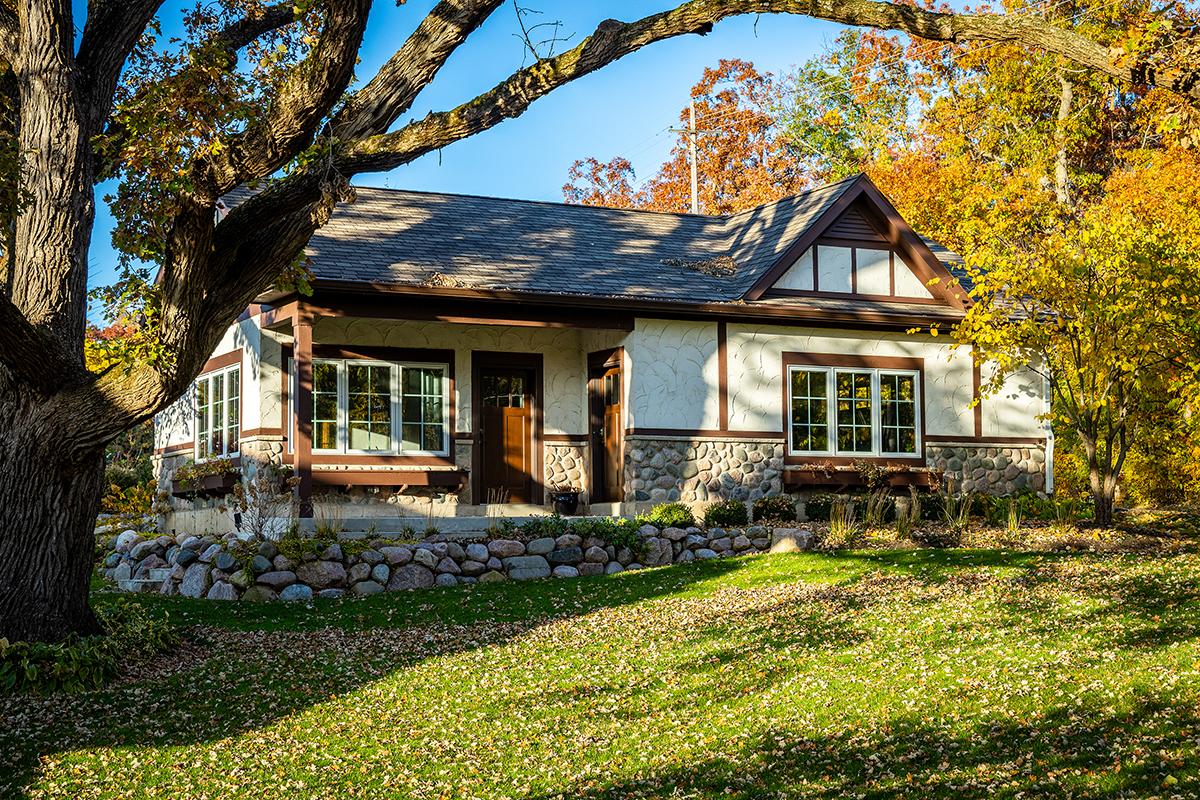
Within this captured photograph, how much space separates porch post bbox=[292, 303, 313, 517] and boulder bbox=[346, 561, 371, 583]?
6.79ft

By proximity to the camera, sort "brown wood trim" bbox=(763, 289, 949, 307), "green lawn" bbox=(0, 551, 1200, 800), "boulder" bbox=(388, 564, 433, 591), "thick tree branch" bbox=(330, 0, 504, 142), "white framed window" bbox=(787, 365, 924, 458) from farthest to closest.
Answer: "brown wood trim" bbox=(763, 289, 949, 307) < "white framed window" bbox=(787, 365, 924, 458) < "boulder" bbox=(388, 564, 433, 591) < "thick tree branch" bbox=(330, 0, 504, 142) < "green lawn" bbox=(0, 551, 1200, 800)

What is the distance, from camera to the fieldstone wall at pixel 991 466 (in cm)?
1675

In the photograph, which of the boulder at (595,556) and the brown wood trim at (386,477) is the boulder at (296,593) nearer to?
the brown wood trim at (386,477)

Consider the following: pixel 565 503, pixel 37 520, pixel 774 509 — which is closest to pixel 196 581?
pixel 37 520

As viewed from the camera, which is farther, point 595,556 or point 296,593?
point 595,556

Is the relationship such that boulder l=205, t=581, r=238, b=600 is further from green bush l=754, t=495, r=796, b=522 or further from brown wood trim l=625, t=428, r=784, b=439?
green bush l=754, t=495, r=796, b=522

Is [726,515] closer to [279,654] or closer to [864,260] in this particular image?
[864,260]

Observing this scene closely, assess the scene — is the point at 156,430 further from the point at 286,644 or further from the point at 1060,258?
the point at 1060,258

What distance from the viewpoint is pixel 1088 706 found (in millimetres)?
6023

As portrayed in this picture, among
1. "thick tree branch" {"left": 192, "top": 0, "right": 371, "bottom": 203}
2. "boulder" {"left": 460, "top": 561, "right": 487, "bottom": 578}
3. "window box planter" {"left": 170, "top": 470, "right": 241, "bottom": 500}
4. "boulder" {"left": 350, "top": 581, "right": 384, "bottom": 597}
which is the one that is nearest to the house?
"window box planter" {"left": 170, "top": 470, "right": 241, "bottom": 500}

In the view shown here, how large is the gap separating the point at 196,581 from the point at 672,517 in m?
5.69

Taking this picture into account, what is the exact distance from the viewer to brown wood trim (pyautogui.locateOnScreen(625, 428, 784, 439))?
49.7ft

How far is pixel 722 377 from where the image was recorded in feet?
51.6

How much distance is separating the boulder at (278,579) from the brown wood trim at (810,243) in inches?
296
